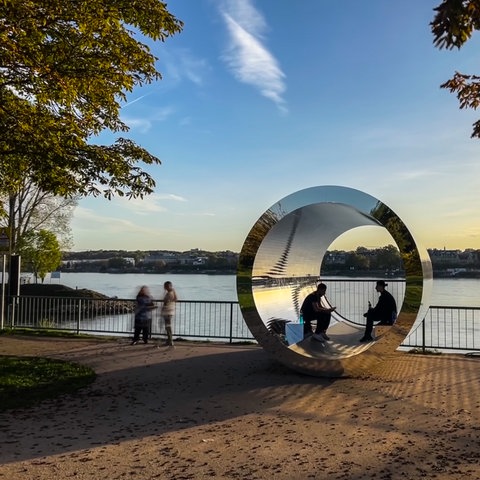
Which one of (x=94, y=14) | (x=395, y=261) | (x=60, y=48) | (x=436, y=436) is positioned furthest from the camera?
(x=395, y=261)

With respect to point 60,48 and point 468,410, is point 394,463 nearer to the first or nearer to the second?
point 468,410

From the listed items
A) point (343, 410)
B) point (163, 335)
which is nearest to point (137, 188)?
point (163, 335)

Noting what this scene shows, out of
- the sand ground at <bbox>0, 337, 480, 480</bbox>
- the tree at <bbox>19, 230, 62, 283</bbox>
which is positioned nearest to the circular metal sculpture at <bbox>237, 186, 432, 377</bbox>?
the sand ground at <bbox>0, 337, 480, 480</bbox>

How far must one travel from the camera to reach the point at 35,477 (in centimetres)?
488

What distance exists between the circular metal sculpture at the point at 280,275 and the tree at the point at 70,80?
3.06m

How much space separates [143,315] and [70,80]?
6.05 metres

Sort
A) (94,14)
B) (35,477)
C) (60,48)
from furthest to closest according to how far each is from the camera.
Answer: (60,48) < (94,14) < (35,477)

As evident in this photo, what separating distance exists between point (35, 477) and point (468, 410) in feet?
17.1

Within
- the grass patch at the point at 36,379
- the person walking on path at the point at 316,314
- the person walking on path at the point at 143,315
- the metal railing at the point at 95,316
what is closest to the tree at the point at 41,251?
the metal railing at the point at 95,316

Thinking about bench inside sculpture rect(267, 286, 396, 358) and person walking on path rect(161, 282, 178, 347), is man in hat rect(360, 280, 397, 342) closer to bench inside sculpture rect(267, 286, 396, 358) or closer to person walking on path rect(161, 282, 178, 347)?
bench inside sculpture rect(267, 286, 396, 358)

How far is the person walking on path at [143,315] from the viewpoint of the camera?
1330 cm

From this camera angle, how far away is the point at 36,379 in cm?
898

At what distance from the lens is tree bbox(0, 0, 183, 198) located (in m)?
8.78

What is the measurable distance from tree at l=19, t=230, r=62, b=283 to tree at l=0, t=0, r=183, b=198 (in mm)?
29513
